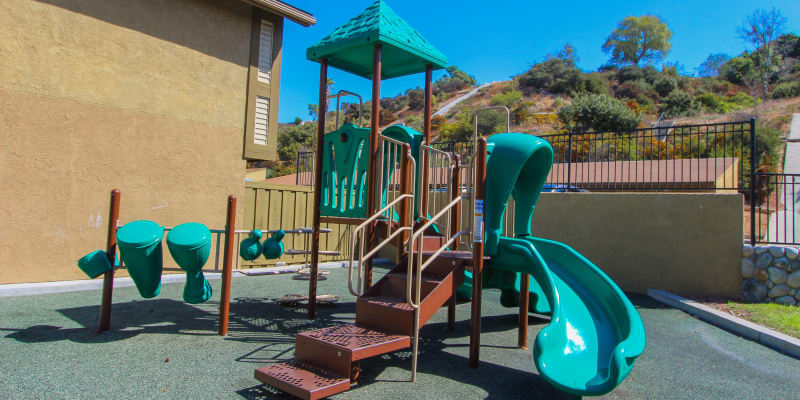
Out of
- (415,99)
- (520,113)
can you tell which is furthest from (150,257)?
(415,99)

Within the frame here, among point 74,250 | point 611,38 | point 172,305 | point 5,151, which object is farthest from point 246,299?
point 611,38

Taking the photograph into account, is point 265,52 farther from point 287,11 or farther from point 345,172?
point 345,172

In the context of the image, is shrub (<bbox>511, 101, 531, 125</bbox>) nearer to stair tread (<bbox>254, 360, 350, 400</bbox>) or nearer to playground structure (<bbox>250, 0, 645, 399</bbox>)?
playground structure (<bbox>250, 0, 645, 399</bbox>)

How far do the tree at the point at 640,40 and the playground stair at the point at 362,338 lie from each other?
2812 inches

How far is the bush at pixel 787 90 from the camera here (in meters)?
34.3

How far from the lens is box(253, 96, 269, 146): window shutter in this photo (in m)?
9.66

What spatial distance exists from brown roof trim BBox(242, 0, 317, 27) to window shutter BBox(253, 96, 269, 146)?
1906 millimetres

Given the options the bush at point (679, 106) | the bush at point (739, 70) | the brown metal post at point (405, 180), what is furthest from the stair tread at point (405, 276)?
the bush at point (739, 70)

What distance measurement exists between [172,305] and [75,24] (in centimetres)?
501

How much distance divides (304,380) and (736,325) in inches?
226

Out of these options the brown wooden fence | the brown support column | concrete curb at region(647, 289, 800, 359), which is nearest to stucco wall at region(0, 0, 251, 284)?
the brown wooden fence

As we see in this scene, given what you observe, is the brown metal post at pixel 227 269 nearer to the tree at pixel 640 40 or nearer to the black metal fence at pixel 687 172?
the black metal fence at pixel 687 172

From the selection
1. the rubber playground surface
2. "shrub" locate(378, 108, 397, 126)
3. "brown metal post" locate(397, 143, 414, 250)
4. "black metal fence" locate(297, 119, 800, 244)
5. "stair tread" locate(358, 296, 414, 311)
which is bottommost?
the rubber playground surface

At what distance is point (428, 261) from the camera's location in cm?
386
